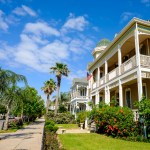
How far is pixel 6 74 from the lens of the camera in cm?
1518

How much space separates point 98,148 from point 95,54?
22400 millimetres

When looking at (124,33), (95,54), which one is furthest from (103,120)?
(95,54)

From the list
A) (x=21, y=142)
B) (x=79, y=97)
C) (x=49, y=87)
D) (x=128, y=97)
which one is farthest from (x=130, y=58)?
(x=49, y=87)

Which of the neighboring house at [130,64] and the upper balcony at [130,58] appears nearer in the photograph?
the neighboring house at [130,64]

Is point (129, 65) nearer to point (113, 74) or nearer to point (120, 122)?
point (113, 74)

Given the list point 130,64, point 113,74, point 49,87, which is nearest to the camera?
point 130,64

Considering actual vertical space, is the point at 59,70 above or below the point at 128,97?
above

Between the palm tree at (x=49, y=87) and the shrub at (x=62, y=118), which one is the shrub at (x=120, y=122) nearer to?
the shrub at (x=62, y=118)

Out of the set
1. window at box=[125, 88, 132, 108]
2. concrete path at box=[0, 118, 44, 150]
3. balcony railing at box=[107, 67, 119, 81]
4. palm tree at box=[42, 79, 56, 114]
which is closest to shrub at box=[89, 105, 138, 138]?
balcony railing at box=[107, 67, 119, 81]

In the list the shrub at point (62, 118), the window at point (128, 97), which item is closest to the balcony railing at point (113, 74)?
the window at point (128, 97)

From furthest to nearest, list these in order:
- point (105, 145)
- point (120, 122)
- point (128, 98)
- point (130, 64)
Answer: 1. point (128, 98)
2. point (130, 64)
3. point (120, 122)
4. point (105, 145)

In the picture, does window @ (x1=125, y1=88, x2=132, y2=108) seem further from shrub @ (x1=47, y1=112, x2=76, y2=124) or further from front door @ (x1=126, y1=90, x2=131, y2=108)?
shrub @ (x1=47, y1=112, x2=76, y2=124)

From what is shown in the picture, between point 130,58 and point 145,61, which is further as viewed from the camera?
point 130,58

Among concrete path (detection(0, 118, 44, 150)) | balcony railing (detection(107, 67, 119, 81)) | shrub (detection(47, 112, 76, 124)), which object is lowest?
concrete path (detection(0, 118, 44, 150))
